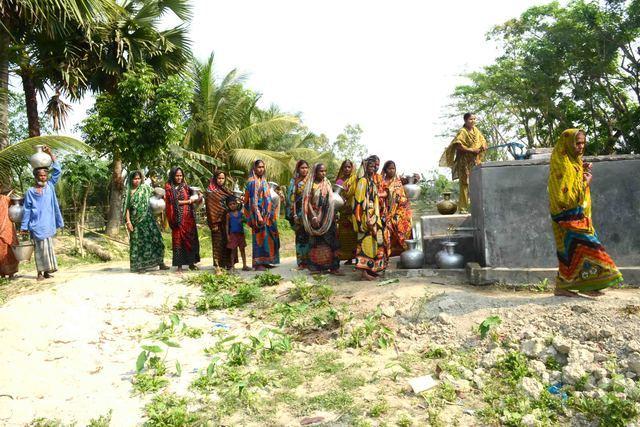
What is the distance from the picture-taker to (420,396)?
11.8 feet

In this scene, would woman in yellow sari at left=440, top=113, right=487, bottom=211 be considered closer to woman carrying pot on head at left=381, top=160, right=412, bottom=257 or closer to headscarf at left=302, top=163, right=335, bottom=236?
woman carrying pot on head at left=381, top=160, right=412, bottom=257

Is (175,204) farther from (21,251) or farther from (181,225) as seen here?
(21,251)

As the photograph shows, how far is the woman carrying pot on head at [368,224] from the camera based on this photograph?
6336mm

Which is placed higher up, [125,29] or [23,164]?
[125,29]

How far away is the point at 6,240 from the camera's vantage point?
7.50 m

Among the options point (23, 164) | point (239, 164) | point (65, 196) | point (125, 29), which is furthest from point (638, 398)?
point (65, 196)

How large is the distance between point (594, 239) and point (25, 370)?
5.34 m

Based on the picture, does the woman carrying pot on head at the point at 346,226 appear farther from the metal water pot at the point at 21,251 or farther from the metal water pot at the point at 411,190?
the metal water pot at the point at 21,251

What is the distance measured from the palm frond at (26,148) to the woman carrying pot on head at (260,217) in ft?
11.3

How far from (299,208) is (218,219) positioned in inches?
49.8

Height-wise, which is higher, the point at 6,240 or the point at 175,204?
the point at 175,204

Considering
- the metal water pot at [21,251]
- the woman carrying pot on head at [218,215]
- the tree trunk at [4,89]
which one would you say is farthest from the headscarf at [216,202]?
the tree trunk at [4,89]

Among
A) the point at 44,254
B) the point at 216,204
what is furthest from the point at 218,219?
the point at 44,254

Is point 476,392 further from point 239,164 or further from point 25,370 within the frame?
point 239,164
